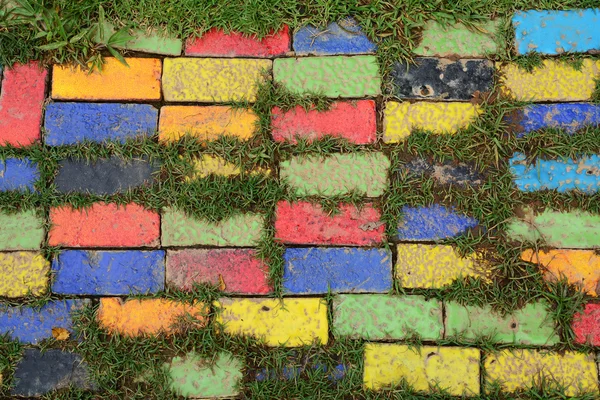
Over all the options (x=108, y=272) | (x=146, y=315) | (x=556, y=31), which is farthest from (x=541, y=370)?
(x=108, y=272)

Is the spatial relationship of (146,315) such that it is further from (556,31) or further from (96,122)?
(556,31)

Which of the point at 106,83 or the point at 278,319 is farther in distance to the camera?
the point at 106,83

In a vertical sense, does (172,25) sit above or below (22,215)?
above

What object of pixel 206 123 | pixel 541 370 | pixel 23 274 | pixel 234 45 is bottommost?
pixel 541 370

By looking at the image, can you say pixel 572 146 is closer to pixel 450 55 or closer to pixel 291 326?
pixel 450 55

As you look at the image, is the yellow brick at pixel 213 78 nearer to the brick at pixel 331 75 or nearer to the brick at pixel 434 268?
the brick at pixel 331 75

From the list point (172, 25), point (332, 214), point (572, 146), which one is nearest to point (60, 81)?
point (172, 25)

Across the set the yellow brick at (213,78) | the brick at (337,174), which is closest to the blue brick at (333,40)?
the yellow brick at (213,78)
